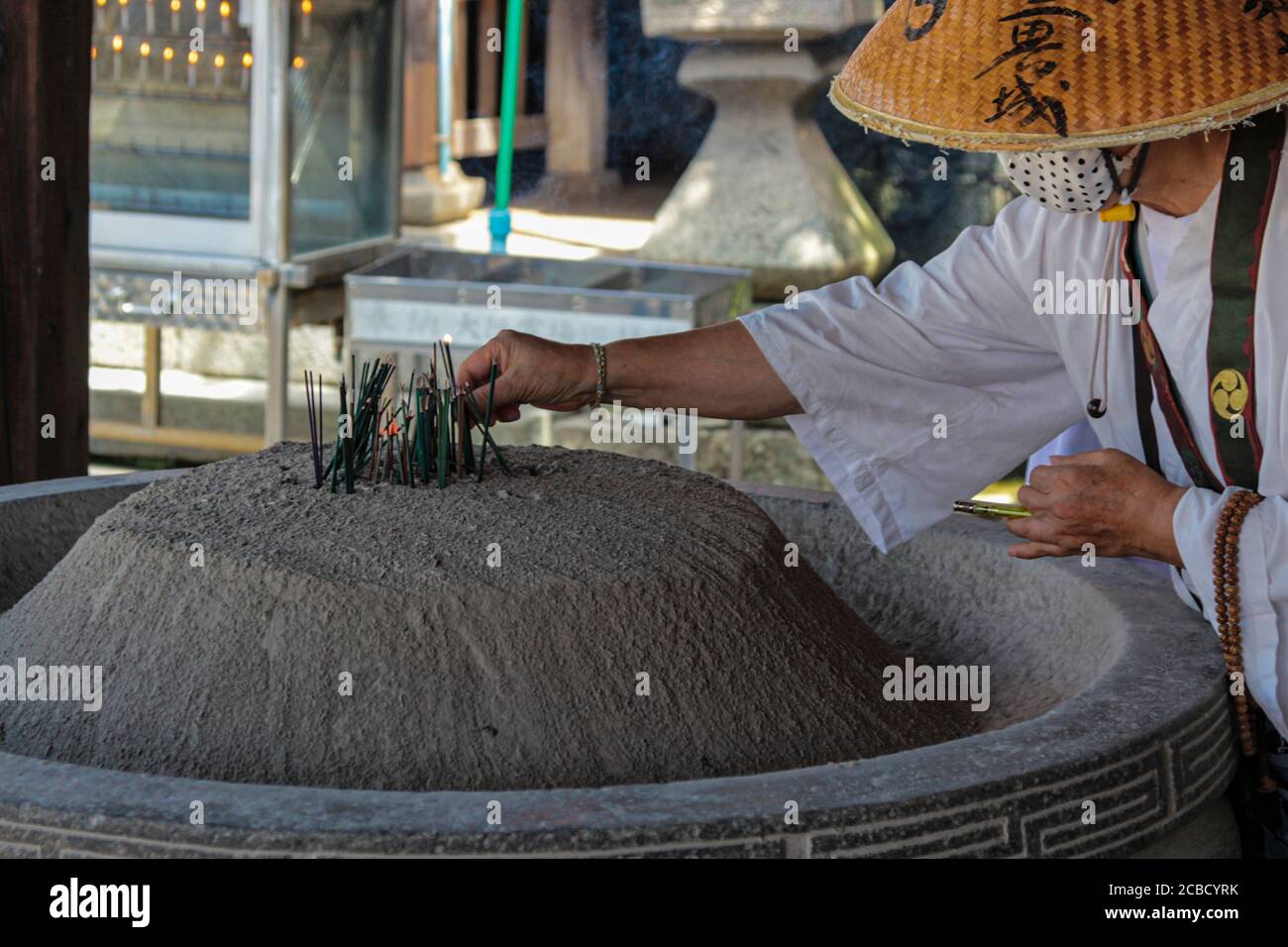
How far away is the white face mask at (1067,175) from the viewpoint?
5.92ft

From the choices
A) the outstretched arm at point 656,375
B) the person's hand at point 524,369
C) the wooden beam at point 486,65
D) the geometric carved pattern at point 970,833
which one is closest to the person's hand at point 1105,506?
the geometric carved pattern at point 970,833

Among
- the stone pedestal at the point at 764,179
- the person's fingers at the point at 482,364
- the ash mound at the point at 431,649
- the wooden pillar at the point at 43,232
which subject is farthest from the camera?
the stone pedestal at the point at 764,179

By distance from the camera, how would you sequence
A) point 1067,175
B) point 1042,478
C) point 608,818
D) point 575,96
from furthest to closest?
point 575,96 → point 1042,478 → point 1067,175 → point 608,818

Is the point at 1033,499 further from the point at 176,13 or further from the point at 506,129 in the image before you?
the point at 176,13

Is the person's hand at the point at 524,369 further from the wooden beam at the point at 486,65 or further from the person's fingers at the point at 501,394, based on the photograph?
the wooden beam at the point at 486,65

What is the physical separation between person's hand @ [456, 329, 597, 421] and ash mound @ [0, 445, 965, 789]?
32 centimetres

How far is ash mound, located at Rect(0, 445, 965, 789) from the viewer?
5.42ft

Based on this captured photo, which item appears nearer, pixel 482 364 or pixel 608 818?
pixel 608 818

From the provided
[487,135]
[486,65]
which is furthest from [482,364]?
[486,65]

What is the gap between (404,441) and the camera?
1.96 m

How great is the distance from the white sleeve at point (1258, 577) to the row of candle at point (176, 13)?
4.21 m

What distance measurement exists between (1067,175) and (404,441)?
819 millimetres
